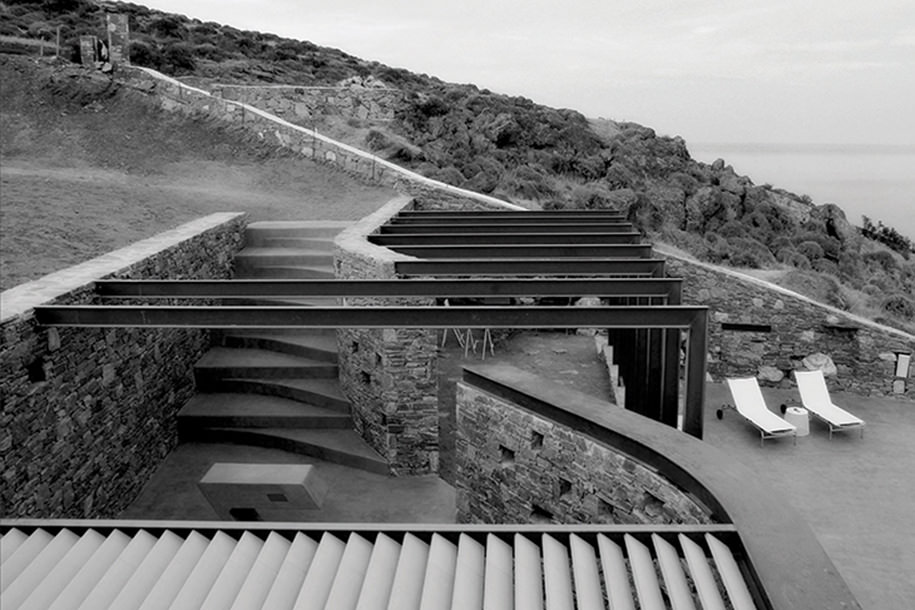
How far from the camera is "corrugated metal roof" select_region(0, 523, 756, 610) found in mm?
3809

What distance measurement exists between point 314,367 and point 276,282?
8.94 ft

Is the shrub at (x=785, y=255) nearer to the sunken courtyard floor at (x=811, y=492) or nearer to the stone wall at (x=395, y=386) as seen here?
the sunken courtyard floor at (x=811, y=492)

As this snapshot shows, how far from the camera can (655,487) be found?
5125 millimetres

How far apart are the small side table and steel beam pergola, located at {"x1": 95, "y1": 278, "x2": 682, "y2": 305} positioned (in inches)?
150

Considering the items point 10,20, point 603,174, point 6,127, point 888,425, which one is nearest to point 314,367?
point 888,425

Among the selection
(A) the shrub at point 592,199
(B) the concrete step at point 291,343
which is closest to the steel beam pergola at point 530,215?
(B) the concrete step at point 291,343

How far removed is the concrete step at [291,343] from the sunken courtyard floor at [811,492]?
5.15 ft

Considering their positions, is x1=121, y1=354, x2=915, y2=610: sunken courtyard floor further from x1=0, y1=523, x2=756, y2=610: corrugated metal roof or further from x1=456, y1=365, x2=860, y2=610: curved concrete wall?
x1=0, y1=523, x2=756, y2=610: corrugated metal roof

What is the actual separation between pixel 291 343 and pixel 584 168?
1943 centimetres

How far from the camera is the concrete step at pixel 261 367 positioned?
32.5ft

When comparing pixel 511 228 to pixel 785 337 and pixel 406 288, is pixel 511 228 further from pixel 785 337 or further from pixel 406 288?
pixel 785 337

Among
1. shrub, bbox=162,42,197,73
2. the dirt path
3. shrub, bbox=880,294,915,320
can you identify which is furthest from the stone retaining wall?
shrub, bbox=162,42,197,73

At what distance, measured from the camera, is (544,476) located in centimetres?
615

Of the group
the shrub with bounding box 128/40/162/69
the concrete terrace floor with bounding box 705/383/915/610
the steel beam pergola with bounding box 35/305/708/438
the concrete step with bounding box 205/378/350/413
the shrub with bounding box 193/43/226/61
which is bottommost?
the concrete terrace floor with bounding box 705/383/915/610
